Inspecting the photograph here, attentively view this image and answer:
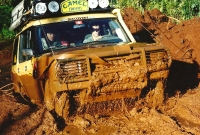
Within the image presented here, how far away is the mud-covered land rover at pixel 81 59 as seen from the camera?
5.11 m

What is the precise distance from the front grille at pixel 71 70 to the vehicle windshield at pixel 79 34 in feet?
3.11

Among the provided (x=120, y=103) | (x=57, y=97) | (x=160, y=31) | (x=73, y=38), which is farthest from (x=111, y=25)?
(x=160, y=31)

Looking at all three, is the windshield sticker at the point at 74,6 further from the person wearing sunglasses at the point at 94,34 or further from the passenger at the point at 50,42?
the passenger at the point at 50,42

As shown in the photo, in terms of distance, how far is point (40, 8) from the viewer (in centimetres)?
636

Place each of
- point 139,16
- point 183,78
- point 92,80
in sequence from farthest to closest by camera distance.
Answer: point 139,16
point 183,78
point 92,80

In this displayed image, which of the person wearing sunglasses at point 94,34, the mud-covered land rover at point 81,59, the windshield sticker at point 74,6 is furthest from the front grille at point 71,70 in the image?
the windshield sticker at point 74,6

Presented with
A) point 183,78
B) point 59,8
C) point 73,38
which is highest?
point 59,8

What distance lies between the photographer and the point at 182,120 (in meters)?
5.80

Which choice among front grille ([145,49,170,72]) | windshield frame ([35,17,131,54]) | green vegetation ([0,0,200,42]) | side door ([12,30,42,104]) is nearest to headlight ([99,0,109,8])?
windshield frame ([35,17,131,54])

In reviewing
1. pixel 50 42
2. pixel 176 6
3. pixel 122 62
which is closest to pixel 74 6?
pixel 50 42

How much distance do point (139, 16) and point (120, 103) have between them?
7438mm

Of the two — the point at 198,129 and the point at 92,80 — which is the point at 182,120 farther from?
the point at 92,80

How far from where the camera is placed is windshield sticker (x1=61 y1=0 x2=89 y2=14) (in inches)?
263

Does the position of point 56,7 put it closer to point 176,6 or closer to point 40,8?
point 40,8
